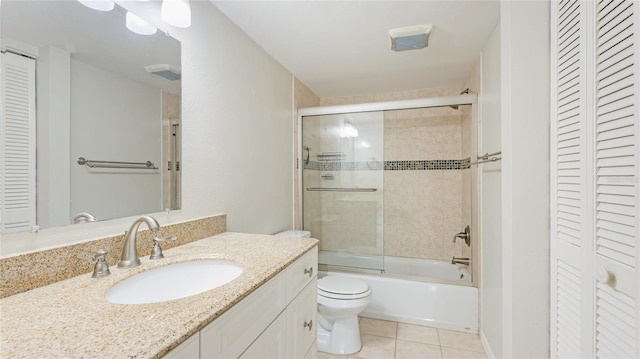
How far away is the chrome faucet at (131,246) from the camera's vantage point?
0.99 m

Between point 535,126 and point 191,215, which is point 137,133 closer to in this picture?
point 191,215

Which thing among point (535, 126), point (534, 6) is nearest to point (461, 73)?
point (534, 6)

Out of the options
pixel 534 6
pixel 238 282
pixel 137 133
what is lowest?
pixel 238 282

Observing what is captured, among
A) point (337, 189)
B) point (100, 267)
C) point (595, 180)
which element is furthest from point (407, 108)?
point (100, 267)

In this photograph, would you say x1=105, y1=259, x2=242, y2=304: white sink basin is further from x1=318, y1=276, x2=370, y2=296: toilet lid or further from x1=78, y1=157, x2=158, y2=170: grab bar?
x1=318, y1=276, x2=370, y2=296: toilet lid

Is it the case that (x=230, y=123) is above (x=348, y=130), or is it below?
below

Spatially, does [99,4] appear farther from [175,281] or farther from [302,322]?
[302,322]

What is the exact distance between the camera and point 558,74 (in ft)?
3.72

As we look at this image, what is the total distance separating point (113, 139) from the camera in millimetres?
1104

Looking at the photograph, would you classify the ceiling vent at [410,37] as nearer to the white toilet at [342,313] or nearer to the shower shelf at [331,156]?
the shower shelf at [331,156]

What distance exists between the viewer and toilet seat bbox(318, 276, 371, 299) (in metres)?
1.93

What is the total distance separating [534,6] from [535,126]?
1.72 feet

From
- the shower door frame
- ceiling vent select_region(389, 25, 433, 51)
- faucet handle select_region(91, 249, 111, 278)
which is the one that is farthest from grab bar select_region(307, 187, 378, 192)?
faucet handle select_region(91, 249, 111, 278)

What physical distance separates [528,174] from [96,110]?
1775mm
